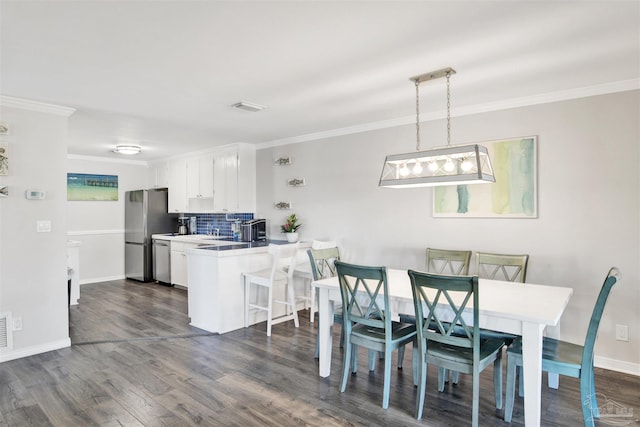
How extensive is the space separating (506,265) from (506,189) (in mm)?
775

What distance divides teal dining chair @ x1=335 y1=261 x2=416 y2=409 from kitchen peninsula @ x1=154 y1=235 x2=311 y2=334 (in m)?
1.79

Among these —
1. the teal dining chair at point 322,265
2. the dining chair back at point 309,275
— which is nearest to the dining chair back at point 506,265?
the teal dining chair at point 322,265

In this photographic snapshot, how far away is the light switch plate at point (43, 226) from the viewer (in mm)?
3613

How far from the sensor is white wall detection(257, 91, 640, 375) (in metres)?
3.14

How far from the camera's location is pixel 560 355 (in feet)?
7.62

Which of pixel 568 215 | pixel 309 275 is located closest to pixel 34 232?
pixel 309 275

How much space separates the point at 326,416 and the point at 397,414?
1.52 ft

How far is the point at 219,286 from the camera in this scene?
13.6 feet

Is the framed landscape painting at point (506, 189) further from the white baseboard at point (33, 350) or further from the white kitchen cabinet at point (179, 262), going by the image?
the white kitchen cabinet at point (179, 262)

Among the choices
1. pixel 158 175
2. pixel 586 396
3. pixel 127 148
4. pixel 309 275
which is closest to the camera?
pixel 586 396

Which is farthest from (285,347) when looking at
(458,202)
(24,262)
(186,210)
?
(186,210)

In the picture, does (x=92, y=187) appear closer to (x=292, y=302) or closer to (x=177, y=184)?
(x=177, y=184)

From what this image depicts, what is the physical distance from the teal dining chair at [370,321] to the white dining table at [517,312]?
0.39ft

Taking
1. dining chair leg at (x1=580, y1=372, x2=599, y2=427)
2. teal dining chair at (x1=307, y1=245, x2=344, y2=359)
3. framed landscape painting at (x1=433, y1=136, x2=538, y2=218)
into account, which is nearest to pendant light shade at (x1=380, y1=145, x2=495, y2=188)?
framed landscape painting at (x1=433, y1=136, x2=538, y2=218)
